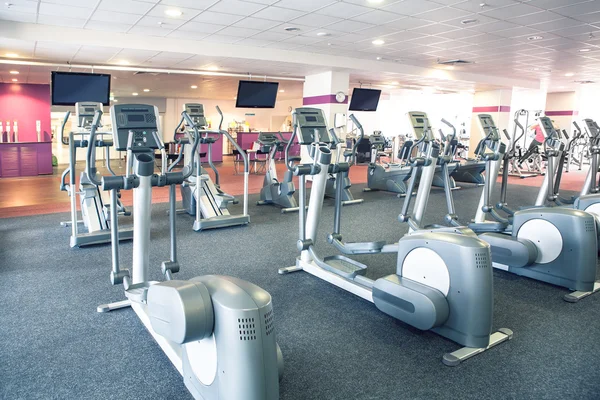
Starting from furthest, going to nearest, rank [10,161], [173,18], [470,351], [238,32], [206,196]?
1. [10,161]
2. [238,32]
3. [173,18]
4. [206,196]
5. [470,351]

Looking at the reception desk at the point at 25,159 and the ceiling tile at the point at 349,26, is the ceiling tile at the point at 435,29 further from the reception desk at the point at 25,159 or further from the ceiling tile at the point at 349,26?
the reception desk at the point at 25,159

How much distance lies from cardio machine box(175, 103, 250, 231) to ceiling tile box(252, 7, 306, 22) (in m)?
1.36

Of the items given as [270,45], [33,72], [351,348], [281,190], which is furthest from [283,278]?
[33,72]

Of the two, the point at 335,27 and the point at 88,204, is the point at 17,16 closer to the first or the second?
the point at 88,204

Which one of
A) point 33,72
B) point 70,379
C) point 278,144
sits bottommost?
point 70,379

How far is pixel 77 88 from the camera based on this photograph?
24.7 ft

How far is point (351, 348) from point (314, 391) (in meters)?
0.50

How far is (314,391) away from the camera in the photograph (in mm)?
2213

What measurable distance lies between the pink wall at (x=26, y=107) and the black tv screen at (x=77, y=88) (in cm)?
412

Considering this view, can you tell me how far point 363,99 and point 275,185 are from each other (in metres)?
5.29

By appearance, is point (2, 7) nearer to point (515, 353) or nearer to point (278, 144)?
point (278, 144)

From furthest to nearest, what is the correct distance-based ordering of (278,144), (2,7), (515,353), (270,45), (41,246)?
(270,45)
(278,144)
(2,7)
(41,246)
(515,353)

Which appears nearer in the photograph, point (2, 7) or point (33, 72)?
point (2, 7)

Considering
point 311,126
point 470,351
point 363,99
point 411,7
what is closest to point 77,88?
point 311,126
